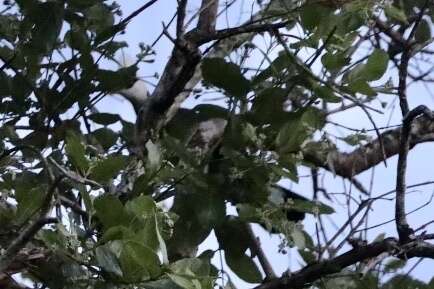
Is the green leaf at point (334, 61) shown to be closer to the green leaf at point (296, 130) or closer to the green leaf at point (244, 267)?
the green leaf at point (296, 130)

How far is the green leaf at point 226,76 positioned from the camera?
5.53ft

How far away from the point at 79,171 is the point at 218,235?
0.34 metres

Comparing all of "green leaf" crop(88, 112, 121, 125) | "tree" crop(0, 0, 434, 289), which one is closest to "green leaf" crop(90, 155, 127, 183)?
"tree" crop(0, 0, 434, 289)

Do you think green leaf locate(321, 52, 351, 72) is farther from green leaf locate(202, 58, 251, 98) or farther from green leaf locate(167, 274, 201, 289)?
green leaf locate(167, 274, 201, 289)

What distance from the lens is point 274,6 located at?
1887mm

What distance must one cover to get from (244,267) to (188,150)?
0.24m

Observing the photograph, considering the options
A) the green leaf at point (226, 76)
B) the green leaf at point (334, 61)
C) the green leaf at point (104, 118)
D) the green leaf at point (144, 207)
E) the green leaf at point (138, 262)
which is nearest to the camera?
the green leaf at point (138, 262)

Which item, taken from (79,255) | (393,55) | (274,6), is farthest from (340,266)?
(393,55)

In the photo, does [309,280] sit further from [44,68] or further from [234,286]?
[44,68]

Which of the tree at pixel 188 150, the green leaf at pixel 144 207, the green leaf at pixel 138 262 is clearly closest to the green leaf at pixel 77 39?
the tree at pixel 188 150

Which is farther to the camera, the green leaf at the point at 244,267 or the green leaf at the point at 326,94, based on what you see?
the green leaf at the point at 244,267

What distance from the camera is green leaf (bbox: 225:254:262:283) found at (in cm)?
173

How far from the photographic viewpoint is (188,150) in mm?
1682

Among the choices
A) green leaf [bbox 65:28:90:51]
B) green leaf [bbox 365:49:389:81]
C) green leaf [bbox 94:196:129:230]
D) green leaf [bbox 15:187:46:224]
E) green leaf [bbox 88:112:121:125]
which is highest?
green leaf [bbox 65:28:90:51]
